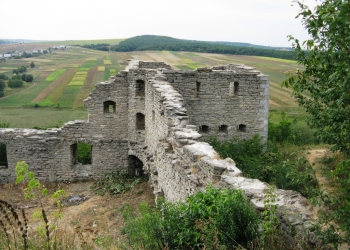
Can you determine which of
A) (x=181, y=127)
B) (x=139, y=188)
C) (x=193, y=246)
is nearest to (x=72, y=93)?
(x=139, y=188)

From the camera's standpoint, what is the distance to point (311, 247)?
14.8 ft

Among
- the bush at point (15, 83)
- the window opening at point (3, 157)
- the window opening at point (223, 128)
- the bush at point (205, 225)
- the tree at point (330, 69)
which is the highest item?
the tree at point (330, 69)

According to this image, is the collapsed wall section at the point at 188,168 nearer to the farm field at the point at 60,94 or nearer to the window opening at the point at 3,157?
the window opening at the point at 3,157

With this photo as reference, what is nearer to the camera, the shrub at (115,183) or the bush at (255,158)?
the bush at (255,158)

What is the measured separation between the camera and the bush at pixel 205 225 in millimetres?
4637

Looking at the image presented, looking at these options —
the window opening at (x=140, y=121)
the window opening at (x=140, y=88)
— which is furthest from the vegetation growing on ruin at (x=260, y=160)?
the window opening at (x=140, y=88)

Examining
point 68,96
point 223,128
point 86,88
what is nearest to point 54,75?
point 86,88

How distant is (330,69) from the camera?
Result: 5.39 meters

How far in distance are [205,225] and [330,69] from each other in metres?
2.74

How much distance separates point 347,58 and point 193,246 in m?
2.86

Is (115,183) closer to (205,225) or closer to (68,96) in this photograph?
(205,225)

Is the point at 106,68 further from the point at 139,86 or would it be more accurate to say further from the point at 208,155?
the point at 208,155

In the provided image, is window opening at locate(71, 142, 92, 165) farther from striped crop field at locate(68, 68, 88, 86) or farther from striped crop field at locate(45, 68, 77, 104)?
striped crop field at locate(68, 68, 88, 86)

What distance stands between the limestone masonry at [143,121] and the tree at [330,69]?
13.7 feet
